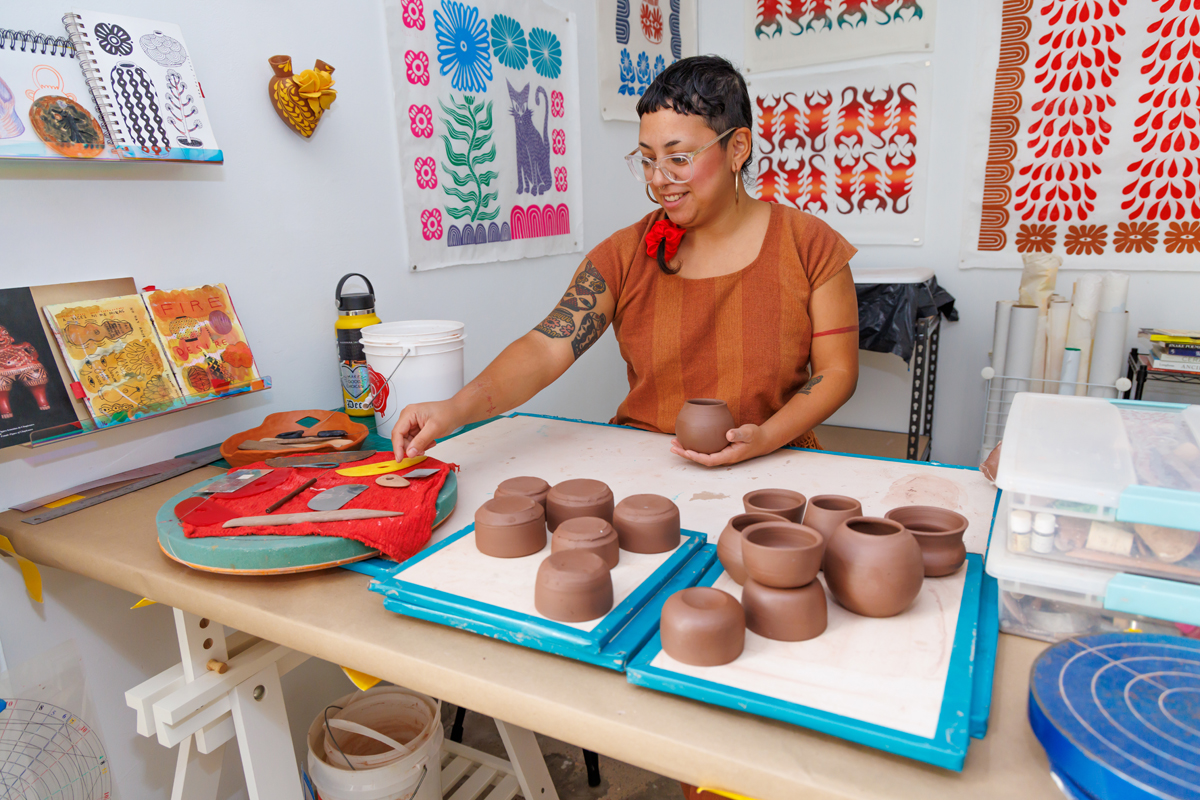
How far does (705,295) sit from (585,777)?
1224 mm

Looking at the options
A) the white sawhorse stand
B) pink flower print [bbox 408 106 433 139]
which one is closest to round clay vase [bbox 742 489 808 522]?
the white sawhorse stand

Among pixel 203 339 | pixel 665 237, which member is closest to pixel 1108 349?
pixel 665 237

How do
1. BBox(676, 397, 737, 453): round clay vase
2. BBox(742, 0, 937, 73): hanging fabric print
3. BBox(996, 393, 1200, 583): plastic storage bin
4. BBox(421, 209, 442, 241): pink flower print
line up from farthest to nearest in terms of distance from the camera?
BBox(742, 0, 937, 73): hanging fabric print → BBox(421, 209, 442, 241): pink flower print → BBox(676, 397, 737, 453): round clay vase → BBox(996, 393, 1200, 583): plastic storage bin

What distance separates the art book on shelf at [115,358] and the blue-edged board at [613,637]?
751mm

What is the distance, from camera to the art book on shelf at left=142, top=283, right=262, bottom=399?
1.29 meters

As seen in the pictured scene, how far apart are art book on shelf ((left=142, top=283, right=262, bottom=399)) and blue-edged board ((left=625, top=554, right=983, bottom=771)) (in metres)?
1.09

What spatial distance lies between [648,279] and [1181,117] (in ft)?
7.25

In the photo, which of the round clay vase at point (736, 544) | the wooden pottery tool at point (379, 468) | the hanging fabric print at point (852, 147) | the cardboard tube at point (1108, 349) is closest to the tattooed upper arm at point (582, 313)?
the wooden pottery tool at point (379, 468)

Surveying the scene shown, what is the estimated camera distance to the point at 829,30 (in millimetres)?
2910

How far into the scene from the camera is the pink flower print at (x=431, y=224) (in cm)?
194

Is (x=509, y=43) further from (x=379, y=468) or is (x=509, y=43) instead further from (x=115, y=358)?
(x=379, y=468)

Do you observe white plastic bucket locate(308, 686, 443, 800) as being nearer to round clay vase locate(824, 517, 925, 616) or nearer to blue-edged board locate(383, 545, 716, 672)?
blue-edged board locate(383, 545, 716, 672)

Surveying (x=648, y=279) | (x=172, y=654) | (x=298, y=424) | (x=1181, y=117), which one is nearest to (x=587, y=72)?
(x=648, y=279)

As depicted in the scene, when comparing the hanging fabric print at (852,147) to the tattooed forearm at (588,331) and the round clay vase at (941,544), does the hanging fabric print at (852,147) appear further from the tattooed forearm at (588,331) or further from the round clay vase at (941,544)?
the round clay vase at (941,544)
